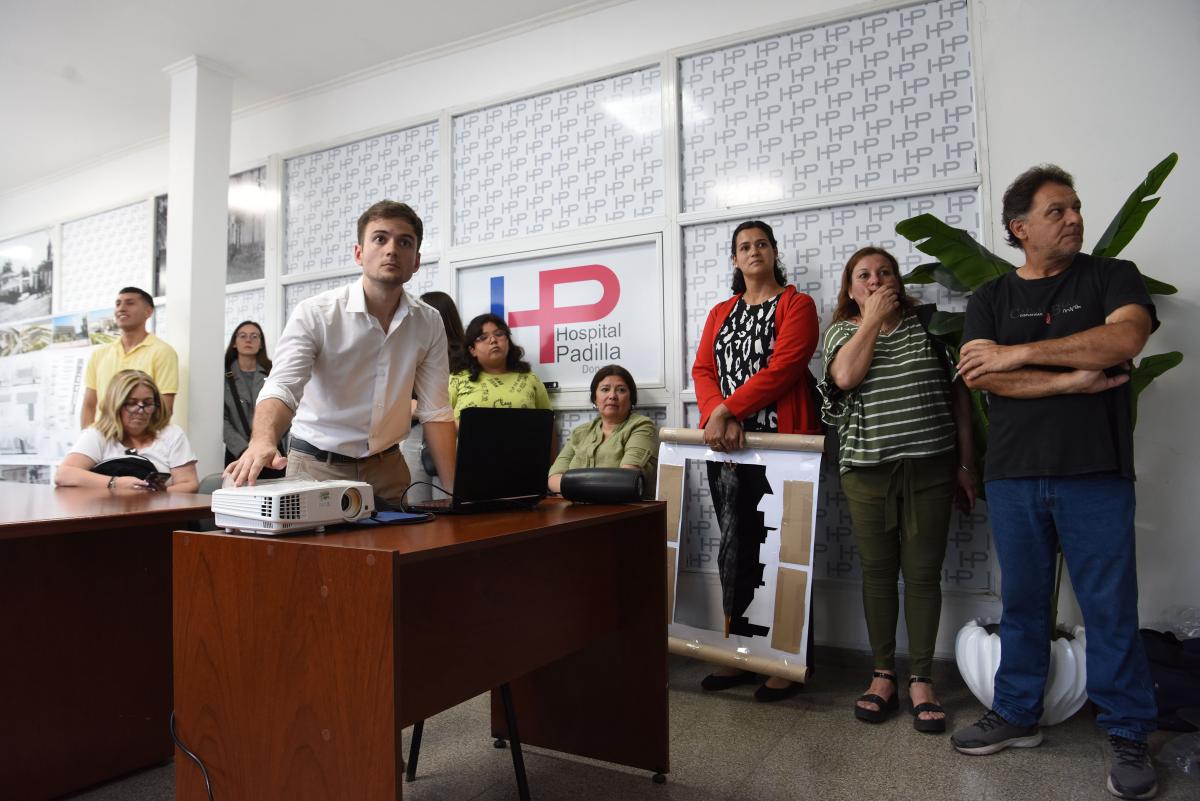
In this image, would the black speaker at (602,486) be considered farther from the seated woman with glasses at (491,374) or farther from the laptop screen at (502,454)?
the seated woman with glasses at (491,374)

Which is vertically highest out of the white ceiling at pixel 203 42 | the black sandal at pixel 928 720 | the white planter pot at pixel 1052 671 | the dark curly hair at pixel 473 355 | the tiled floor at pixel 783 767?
the white ceiling at pixel 203 42

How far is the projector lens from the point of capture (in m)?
1.45

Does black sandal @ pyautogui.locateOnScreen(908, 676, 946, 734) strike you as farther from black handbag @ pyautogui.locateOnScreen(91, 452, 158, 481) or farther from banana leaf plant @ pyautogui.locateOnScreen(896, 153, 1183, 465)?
black handbag @ pyautogui.locateOnScreen(91, 452, 158, 481)

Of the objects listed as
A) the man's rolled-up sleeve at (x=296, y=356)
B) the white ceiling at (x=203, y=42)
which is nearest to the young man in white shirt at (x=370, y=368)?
the man's rolled-up sleeve at (x=296, y=356)

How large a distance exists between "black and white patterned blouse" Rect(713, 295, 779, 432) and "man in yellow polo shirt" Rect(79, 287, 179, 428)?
3184 mm

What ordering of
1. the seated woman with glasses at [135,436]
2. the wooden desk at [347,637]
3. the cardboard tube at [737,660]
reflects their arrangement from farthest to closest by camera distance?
the seated woman with glasses at [135,436] < the cardboard tube at [737,660] < the wooden desk at [347,637]

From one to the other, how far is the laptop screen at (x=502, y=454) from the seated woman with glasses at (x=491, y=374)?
1.74m

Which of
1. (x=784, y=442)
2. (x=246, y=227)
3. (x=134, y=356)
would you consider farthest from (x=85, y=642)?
(x=246, y=227)

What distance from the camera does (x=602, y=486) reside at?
6.34 feet

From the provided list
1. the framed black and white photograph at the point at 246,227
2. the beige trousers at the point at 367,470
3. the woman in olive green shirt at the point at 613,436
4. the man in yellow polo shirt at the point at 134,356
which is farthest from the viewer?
the framed black and white photograph at the point at 246,227

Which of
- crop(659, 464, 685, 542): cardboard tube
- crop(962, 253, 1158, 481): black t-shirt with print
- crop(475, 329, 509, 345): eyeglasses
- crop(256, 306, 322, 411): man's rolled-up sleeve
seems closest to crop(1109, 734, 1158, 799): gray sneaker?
crop(962, 253, 1158, 481): black t-shirt with print

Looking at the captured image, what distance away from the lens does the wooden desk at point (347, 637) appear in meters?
1.20

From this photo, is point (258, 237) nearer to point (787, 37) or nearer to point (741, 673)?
point (787, 37)

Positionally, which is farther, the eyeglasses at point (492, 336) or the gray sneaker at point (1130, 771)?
the eyeglasses at point (492, 336)
